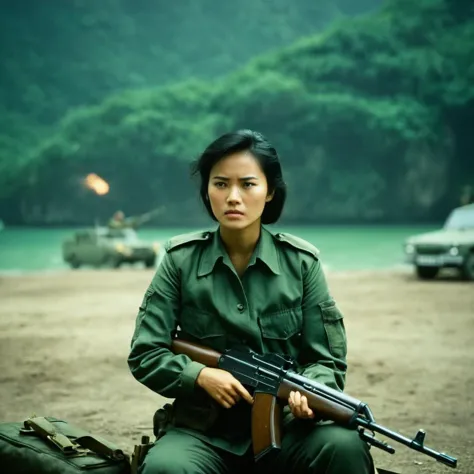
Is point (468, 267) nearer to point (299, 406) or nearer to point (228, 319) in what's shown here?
point (228, 319)

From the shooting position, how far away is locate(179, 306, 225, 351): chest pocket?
7.13 feet

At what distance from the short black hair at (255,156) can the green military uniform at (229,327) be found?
10 cm

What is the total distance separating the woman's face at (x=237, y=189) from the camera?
2.19 meters

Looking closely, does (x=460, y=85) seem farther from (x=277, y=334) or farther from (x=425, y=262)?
(x=277, y=334)

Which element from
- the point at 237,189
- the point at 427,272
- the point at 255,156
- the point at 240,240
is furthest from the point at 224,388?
the point at 427,272

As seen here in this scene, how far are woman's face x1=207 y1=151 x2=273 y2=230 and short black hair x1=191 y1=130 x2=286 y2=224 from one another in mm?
21

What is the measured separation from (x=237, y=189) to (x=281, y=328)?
0.43m

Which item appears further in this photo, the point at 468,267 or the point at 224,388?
the point at 468,267

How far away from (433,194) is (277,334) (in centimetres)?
4191

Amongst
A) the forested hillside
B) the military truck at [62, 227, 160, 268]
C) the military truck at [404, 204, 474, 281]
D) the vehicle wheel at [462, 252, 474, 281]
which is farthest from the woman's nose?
the forested hillside

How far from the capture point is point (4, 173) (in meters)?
37.5

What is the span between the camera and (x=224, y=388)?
6.63ft

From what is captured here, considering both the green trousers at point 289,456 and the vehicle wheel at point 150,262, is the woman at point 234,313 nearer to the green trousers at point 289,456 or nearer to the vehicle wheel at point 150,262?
the green trousers at point 289,456

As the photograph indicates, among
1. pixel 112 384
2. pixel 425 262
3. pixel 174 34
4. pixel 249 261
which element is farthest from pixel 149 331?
pixel 174 34
